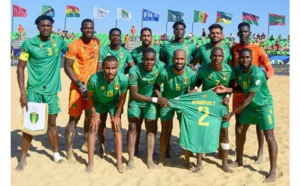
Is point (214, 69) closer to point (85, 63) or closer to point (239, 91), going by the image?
point (239, 91)

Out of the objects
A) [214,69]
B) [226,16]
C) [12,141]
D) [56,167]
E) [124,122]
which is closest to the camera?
[214,69]

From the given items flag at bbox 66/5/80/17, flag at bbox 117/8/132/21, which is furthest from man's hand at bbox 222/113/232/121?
flag at bbox 66/5/80/17

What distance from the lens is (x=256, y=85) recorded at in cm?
540

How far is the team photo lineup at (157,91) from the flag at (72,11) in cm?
3684

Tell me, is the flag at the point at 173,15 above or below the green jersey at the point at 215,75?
above

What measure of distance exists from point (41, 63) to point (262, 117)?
14.1 ft

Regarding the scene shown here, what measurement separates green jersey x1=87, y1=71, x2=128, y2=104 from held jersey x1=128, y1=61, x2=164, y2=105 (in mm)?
166

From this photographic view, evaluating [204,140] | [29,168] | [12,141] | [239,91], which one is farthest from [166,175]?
[12,141]

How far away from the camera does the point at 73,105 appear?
647 centimetres

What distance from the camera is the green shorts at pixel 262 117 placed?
567 cm

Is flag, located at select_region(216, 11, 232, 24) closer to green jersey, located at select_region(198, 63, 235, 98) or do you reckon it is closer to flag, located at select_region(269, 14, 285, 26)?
flag, located at select_region(269, 14, 285, 26)

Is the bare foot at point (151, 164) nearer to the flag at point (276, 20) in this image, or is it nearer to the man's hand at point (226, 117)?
the man's hand at point (226, 117)

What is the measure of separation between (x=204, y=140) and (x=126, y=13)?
3691 cm

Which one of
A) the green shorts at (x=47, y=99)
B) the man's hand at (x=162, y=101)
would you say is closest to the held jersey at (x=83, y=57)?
the green shorts at (x=47, y=99)
